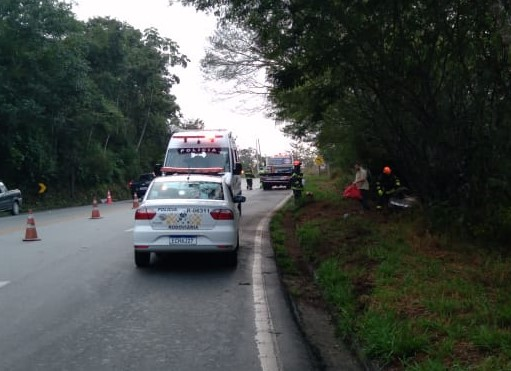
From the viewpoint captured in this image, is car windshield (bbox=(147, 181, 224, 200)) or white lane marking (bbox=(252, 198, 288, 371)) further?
car windshield (bbox=(147, 181, 224, 200))

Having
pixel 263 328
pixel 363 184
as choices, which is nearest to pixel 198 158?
pixel 363 184

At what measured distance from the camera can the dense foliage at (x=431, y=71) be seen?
9.99 m

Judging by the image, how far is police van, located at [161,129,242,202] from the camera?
18.5 meters

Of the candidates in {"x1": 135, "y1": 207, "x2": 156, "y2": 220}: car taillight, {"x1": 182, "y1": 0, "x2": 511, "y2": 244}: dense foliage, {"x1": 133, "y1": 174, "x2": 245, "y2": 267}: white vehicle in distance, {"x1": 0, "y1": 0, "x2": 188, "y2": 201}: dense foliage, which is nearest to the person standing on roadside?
{"x1": 182, "y1": 0, "x2": 511, "y2": 244}: dense foliage

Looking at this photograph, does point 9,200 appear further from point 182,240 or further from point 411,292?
point 411,292

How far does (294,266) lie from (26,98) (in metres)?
24.7

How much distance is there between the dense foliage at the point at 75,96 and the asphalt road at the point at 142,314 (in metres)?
21.4

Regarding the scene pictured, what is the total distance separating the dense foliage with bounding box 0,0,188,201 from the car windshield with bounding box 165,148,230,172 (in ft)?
47.0

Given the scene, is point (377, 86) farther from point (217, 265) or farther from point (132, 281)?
point (132, 281)

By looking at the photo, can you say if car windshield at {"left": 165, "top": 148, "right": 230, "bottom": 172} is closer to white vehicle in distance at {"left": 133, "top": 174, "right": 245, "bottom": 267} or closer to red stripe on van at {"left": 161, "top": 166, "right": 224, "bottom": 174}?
red stripe on van at {"left": 161, "top": 166, "right": 224, "bottom": 174}

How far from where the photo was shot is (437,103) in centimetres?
1232

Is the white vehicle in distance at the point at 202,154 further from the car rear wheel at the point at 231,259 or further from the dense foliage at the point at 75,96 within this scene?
the dense foliage at the point at 75,96

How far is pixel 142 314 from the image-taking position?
7.43 m

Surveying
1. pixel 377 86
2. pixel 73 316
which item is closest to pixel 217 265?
pixel 73 316
